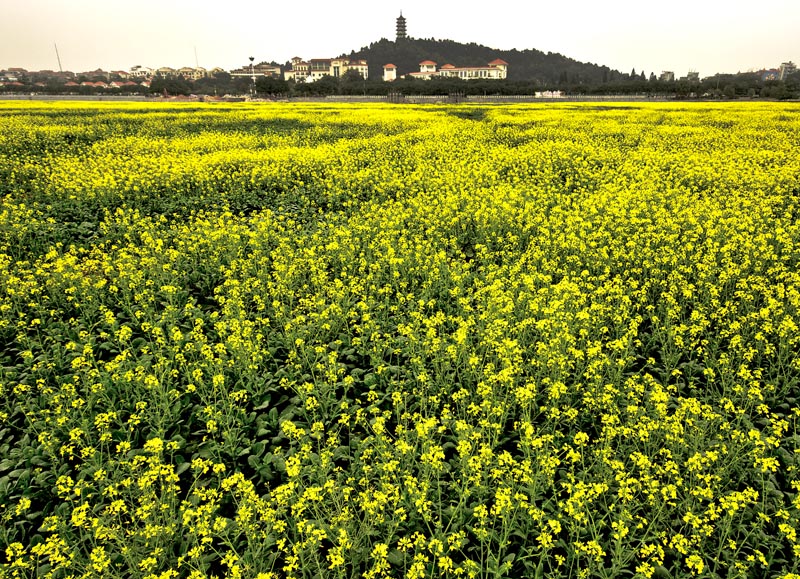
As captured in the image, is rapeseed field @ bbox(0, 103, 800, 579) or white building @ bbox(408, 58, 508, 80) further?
white building @ bbox(408, 58, 508, 80)

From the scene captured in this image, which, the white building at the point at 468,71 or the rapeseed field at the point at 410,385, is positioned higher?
the white building at the point at 468,71

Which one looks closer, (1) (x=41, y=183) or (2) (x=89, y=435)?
(2) (x=89, y=435)

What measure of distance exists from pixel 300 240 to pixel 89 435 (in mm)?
5637

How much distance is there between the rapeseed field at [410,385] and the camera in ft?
12.4

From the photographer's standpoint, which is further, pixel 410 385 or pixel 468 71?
pixel 468 71

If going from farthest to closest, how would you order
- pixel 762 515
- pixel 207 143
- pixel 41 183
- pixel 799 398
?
pixel 207 143 < pixel 41 183 < pixel 799 398 < pixel 762 515

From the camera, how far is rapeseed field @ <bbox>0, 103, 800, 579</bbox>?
377 centimetres

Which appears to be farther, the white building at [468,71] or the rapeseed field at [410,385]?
the white building at [468,71]

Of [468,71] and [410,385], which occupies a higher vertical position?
[468,71]

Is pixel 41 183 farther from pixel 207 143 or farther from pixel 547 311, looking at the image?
pixel 547 311

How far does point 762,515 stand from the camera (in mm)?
3562

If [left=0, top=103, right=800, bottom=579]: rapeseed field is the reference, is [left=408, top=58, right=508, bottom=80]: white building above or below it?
above

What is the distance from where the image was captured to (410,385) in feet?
19.0

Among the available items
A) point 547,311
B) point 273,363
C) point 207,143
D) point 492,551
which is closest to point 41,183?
point 207,143
